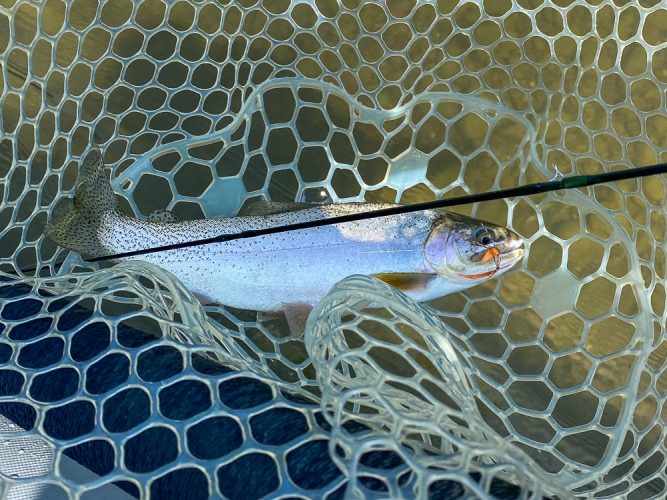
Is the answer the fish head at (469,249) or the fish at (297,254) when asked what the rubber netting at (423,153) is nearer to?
the fish at (297,254)

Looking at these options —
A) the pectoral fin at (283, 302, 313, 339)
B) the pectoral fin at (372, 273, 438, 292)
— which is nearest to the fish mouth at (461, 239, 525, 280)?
the pectoral fin at (372, 273, 438, 292)

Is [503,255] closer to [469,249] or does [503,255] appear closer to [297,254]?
[469,249]

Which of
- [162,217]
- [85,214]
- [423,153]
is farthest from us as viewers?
[423,153]

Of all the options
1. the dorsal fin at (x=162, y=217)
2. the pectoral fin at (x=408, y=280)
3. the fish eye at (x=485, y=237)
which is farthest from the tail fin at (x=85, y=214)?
the fish eye at (x=485, y=237)

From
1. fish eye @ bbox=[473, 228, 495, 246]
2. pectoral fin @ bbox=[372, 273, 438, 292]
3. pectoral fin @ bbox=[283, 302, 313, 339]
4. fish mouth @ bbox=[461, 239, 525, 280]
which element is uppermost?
fish eye @ bbox=[473, 228, 495, 246]

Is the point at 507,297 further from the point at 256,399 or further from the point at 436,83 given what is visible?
the point at 256,399

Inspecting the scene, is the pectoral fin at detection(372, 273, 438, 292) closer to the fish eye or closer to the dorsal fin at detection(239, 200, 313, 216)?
the fish eye

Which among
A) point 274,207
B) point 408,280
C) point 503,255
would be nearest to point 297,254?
point 274,207
